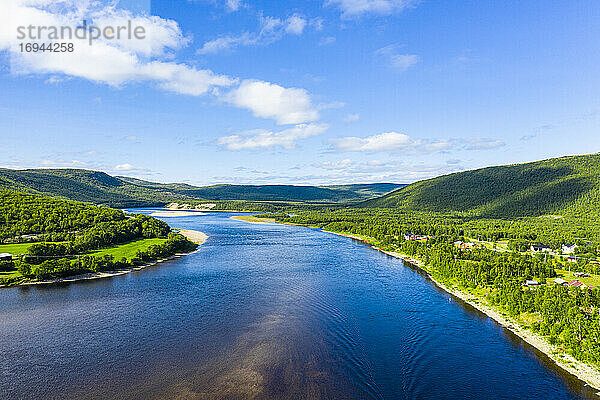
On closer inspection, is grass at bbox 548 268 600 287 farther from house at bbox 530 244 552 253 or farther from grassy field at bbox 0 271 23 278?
grassy field at bbox 0 271 23 278

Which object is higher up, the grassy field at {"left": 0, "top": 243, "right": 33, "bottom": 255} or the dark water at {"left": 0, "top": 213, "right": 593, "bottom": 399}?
the grassy field at {"left": 0, "top": 243, "right": 33, "bottom": 255}

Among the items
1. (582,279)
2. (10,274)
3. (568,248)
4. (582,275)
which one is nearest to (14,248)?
(10,274)

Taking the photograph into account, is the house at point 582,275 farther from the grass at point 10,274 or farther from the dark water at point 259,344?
the grass at point 10,274

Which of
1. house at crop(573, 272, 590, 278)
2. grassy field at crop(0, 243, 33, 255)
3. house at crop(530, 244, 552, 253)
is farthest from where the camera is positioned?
house at crop(530, 244, 552, 253)

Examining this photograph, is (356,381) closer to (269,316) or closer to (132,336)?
(269,316)

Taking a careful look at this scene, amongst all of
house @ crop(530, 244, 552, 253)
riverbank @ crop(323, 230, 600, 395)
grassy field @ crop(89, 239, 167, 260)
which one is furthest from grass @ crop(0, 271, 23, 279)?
house @ crop(530, 244, 552, 253)

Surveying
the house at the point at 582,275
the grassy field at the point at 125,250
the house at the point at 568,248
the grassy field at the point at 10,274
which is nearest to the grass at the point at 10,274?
the grassy field at the point at 10,274
